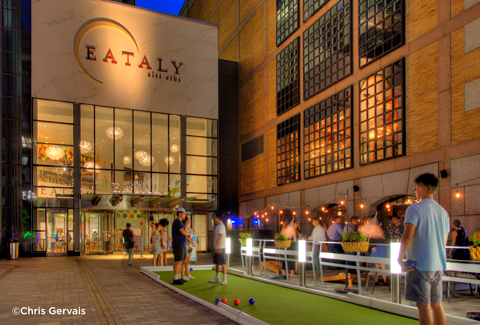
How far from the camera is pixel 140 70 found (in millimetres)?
26062

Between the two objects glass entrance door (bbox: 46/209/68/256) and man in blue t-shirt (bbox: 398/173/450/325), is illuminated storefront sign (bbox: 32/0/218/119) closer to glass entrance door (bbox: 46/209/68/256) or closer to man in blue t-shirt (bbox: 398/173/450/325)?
glass entrance door (bbox: 46/209/68/256)

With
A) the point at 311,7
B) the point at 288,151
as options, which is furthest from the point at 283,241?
the point at 311,7

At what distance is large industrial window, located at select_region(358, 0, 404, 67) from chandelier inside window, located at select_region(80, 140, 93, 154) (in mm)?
15601

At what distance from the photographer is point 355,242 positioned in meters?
8.01

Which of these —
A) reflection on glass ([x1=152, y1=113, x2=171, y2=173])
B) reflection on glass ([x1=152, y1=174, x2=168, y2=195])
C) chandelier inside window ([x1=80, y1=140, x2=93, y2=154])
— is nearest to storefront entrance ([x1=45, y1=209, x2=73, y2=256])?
chandelier inside window ([x1=80, y1=140, x2=93, y2=154])

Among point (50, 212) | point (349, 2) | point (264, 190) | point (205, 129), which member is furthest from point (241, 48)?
point (50, 212)

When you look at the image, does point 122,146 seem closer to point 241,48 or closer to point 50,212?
point 50,212

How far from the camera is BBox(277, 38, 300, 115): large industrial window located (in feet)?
77.4

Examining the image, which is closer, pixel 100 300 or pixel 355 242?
pixel 355 242

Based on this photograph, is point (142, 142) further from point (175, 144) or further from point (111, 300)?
point (111, 300)

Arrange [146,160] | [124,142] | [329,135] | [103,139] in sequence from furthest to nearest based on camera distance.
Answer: [146,160] → [124,142] → [103,139] → [329,135]

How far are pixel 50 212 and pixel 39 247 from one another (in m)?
1.93

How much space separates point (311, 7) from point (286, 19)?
9.21ft

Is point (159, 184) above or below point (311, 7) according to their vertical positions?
below
